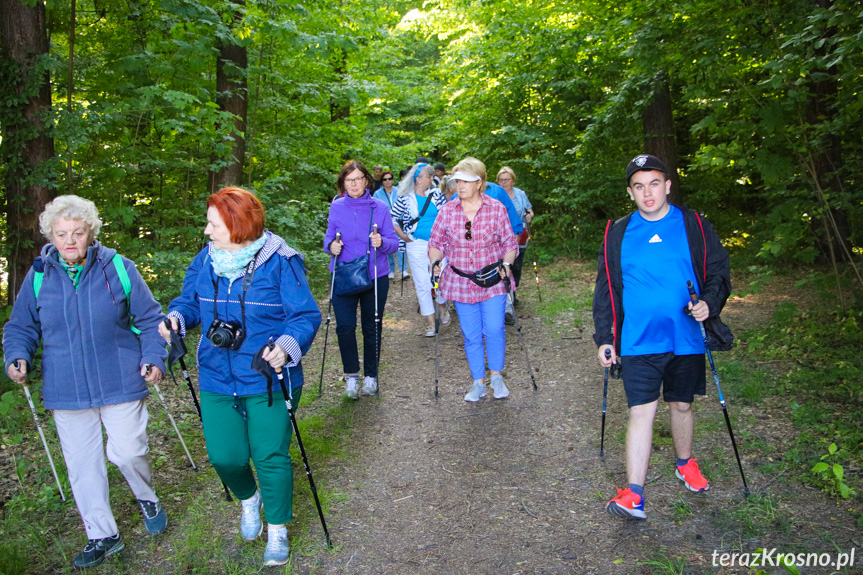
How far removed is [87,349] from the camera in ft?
12.4

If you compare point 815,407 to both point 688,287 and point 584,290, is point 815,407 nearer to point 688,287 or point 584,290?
point 688,287

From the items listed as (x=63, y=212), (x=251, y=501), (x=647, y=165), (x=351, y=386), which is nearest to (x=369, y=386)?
(x=351, y=386)

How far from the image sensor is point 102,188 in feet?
26.7

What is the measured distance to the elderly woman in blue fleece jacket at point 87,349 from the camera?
146 inches

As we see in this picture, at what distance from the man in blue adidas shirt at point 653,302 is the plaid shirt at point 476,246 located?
83.7 inches

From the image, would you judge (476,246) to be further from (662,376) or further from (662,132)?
(662,132)

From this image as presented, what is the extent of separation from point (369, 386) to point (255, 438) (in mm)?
3163

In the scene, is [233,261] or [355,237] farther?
[355,237]

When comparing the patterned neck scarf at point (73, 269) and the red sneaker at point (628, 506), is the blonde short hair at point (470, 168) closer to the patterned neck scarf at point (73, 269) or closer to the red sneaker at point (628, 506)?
the red sneaker at point (628, 506)

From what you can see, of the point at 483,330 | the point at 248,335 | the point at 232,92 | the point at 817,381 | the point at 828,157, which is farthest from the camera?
the point at 232,92

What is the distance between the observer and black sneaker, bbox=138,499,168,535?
411cm

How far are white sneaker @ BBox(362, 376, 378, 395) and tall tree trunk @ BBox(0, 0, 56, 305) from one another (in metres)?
3.87

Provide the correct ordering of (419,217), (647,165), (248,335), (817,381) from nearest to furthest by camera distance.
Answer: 1. (248,335)
2. (647,165)
3. (817,381)
4. (419,217)

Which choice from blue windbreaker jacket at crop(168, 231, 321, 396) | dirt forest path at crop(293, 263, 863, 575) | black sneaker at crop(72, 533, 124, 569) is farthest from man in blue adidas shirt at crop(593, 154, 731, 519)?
black sneaker at crop(72, 533, 124, 569)
